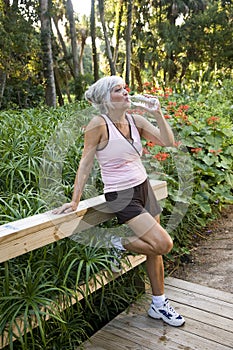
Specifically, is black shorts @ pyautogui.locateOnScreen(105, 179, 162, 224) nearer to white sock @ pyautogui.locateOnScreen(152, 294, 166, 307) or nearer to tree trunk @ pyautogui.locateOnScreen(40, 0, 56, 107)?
white sock @ pyautogui.locateOnScreen(152, 294, 166, 307)

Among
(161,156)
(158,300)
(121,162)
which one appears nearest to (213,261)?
(161,156)

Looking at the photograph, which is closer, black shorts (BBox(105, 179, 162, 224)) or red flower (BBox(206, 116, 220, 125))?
black shorts (BBox(105, 179, 162, 224))

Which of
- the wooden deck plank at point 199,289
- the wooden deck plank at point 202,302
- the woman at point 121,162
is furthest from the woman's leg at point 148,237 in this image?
the wooden deck plank at point 199,289

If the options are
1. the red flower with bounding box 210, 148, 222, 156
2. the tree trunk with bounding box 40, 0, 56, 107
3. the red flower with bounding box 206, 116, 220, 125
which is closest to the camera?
the red flower with bounding box 210, 148, 222, 156

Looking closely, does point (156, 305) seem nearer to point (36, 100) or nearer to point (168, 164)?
point (168, 164)

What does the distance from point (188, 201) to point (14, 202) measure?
1676 millimetres

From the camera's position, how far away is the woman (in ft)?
6.41

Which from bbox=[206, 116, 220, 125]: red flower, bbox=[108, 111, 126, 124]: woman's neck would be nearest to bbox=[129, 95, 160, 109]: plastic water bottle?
bbox=[108, 111, 126, 124]: woman's neck

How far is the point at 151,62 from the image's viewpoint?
2159 cm

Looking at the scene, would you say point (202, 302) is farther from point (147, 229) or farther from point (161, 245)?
point (147, 229)

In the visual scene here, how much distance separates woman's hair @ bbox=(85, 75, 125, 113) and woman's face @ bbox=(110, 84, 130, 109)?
0.02 m

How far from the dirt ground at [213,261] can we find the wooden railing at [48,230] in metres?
0.89

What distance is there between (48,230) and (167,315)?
38.3 inches

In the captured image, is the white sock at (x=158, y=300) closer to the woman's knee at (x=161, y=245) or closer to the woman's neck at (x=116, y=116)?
the woman's knee at (x=161, y=245)
